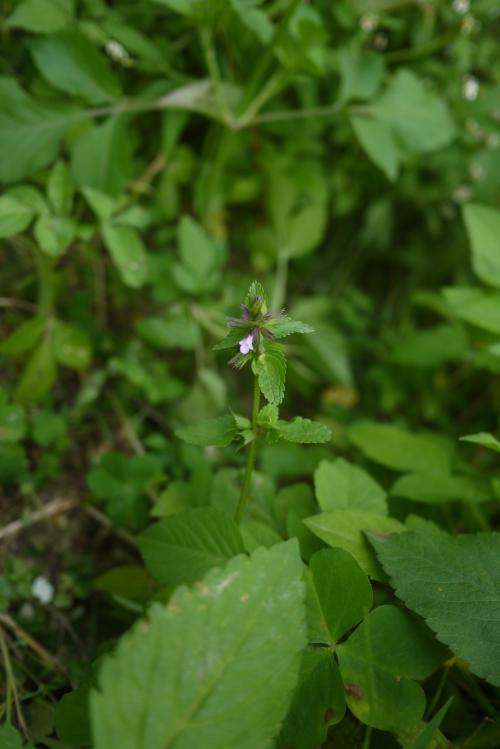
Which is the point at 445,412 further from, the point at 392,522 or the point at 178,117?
the point at 178,117

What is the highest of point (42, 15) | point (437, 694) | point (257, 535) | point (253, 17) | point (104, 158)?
point (42, 15)

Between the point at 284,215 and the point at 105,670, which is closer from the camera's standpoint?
the point at 105,670

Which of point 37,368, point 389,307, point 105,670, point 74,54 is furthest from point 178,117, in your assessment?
point 105,670

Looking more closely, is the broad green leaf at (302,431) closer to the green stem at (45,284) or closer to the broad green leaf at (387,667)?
the broad green leaf at (387,667)

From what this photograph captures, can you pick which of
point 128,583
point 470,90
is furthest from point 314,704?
point 470,90

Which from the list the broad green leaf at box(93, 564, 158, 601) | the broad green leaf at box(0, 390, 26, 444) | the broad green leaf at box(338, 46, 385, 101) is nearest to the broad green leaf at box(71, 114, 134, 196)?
the broad green leaf at box(0, 390, 26, 444)

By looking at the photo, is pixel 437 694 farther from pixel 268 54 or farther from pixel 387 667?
pixel 268 54

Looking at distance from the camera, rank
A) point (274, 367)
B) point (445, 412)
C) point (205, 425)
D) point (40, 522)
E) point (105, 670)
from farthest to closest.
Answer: point (445, 412)
point (40, 522)
point (205, 425)
point (274, 367)
point (105, 670)

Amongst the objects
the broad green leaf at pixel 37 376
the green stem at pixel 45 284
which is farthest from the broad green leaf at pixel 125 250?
the broad green leaf at pixel 37 376
